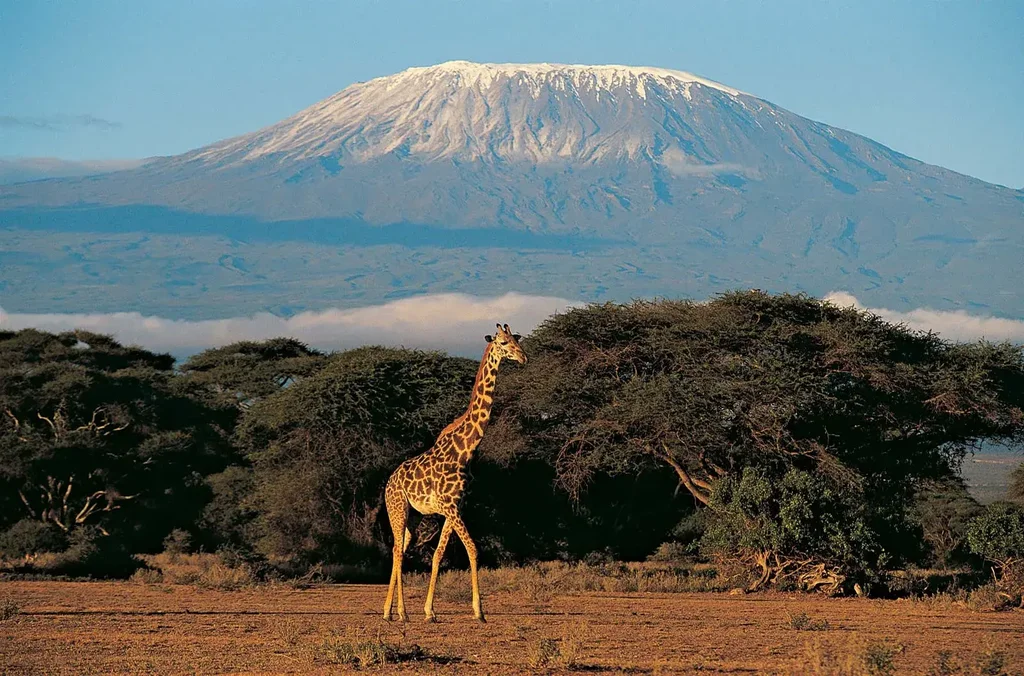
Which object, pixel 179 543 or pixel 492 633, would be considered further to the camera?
pixel 179 543

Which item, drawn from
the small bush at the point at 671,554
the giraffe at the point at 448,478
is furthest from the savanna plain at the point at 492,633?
the small bush at the point at 671,554

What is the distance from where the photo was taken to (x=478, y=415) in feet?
67.5

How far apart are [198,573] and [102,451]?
8.76 m

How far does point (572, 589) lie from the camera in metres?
27.2

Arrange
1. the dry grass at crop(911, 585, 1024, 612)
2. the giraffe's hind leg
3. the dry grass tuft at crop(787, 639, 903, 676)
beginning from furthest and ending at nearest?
the dry grass at crop(911, 585, 1024, 612) → the giraffe's hind leg → the dry grass tuft at crop(787, 639, 903, 676)

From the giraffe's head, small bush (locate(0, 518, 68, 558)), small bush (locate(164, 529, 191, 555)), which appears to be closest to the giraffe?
the giraffe's head

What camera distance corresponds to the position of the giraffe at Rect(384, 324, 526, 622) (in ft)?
65.7

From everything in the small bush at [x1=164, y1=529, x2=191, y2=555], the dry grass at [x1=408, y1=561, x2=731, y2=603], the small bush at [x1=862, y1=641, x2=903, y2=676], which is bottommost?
the small bush at [x1=164, y1=529, x2=191, y2=555]

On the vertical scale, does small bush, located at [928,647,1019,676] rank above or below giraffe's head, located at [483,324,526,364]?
below

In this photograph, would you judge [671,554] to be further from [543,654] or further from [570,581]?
[543,654]

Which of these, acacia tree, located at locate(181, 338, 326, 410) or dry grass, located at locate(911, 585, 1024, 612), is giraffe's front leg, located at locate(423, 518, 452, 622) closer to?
dry grass, located at locate(911, 585, 1024, 612)

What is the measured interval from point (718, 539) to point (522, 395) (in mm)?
6567

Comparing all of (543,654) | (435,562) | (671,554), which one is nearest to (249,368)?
(671,554)

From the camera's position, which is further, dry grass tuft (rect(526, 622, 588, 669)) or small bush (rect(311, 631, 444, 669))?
dry grass tuft (rect(526, 622, 588, 669))
